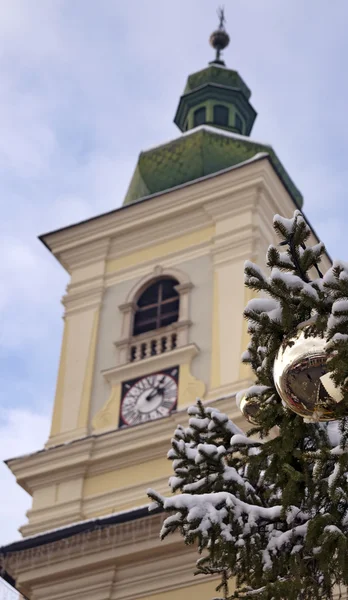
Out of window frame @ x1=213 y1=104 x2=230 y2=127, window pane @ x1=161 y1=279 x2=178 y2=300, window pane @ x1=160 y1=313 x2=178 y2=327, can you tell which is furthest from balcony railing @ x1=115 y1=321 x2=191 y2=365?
window frame @ x1=213 y1=104 x2=230 y2=127

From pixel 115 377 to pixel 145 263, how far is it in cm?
227

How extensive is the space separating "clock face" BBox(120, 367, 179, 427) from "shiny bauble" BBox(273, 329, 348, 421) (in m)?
11.3

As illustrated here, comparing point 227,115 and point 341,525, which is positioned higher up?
point 227,115

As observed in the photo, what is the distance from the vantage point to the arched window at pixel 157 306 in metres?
18.3

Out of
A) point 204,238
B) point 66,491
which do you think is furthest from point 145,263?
point 66,491

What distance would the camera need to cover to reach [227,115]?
24031mm

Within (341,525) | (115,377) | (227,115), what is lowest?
(341,525)

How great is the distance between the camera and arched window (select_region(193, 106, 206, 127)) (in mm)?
23861

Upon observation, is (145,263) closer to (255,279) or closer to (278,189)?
(278,189)

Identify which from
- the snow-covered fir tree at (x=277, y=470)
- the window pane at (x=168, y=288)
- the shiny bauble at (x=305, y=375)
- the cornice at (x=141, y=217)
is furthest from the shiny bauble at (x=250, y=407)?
the cornice at (x=141, y=217)

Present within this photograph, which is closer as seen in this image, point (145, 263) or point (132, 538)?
point (132, 538)

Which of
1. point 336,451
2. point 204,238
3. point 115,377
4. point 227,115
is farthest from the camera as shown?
point 227,115

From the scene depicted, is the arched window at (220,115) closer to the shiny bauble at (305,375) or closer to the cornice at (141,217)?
the cornice at (141,217)

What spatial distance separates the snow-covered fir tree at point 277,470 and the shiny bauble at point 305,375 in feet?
0.14
